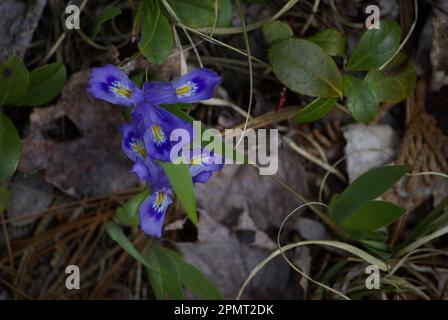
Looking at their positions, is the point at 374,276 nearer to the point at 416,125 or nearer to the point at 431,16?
the point at 416,125

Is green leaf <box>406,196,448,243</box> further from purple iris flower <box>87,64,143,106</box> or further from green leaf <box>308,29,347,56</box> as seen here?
purple iris flower <box>87,64,143,106</box>

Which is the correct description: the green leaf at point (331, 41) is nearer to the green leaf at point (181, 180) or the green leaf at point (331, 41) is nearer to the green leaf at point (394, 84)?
the green leaf at point (394, 84)

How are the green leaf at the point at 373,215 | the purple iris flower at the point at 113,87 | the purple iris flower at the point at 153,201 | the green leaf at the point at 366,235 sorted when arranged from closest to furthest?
the purple iris flower at the point at 113,87, the purple iris flower at the point at 153,201, the green leaf at the point at 373,215, the green leaf at the point at 366,235

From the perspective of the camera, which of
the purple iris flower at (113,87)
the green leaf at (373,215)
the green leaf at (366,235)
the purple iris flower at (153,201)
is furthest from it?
the green leaf at (366,235)

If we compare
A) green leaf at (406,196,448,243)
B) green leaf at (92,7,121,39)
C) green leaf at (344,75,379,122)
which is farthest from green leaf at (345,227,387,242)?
green leaf at (92,7,121,39)

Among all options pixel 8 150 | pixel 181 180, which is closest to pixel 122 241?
pixel 181 180

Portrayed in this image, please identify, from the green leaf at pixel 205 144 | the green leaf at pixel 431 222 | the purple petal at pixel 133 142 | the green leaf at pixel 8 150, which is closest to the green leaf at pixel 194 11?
the green leaf at pixel 205 144
